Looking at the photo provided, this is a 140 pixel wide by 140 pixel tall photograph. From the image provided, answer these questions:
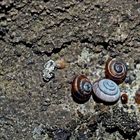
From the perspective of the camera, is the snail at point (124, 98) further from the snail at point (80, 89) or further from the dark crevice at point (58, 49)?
the dark crevice at point (58, 49)

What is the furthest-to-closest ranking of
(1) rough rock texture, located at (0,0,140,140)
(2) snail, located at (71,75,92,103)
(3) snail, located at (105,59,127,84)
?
1. (3) snail, located at (105,59,127,84)
2. (2) snail, located at (71,75,92,103)
3. (1) rough rock texture, located at (0,0,140,140)

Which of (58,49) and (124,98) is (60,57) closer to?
(58,49)

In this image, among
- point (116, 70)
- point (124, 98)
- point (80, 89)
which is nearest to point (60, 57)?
point (80, 89)

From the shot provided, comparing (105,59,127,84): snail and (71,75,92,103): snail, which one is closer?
(71,75,92,103): snail

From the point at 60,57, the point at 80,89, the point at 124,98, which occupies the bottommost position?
the point at 124,98

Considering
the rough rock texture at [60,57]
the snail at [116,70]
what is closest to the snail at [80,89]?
the rough rock texture at [60,57]

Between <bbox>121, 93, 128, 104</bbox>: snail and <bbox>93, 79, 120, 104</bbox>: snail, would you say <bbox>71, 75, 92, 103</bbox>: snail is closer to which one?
<bbox>93, 79, 120, 104</bbox>: snail

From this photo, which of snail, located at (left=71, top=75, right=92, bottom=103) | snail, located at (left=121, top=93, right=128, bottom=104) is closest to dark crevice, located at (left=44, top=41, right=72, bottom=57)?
snail, located at (left=71, top=75, right=92, bottom=103)
